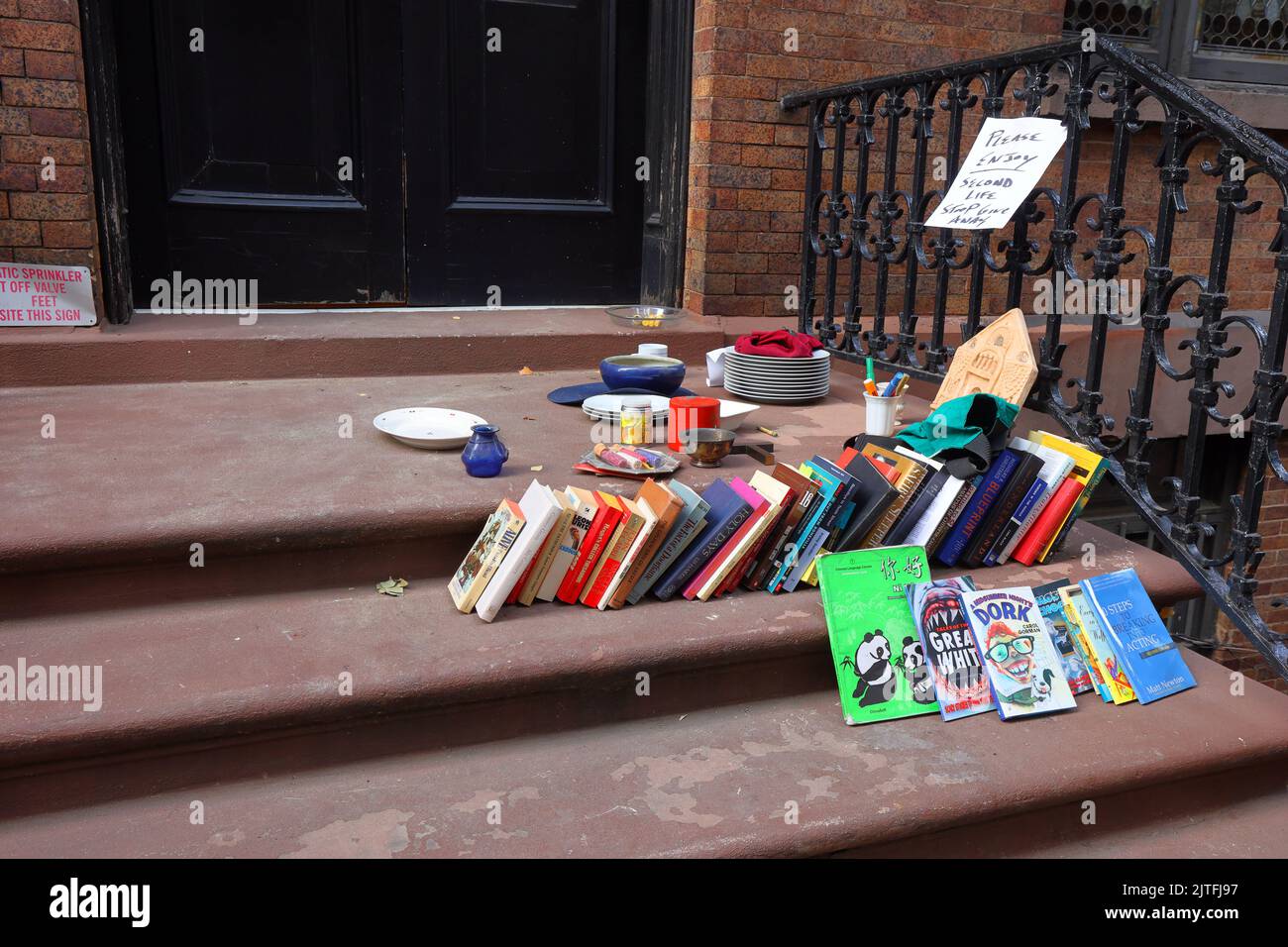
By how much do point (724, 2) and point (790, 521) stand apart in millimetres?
2759

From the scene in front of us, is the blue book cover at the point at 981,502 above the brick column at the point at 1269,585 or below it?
above

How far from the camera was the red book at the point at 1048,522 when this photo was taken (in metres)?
2.81

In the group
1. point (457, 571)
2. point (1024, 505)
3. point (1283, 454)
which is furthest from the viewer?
point (1283, 454)

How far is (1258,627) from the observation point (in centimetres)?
251

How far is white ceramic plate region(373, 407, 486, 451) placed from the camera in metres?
3.18

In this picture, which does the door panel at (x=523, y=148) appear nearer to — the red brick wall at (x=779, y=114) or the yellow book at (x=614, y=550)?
the red brick wall at (x=779, y=114)

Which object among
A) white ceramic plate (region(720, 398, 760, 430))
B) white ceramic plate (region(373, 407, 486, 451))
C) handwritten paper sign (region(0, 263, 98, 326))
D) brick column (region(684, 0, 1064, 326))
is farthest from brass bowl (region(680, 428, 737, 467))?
handwritten paper sign (region(0, 263, 98, 326))

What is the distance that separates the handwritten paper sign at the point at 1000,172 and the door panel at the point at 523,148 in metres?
1.93

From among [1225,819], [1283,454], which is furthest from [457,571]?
[1283,454]

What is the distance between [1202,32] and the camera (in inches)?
211

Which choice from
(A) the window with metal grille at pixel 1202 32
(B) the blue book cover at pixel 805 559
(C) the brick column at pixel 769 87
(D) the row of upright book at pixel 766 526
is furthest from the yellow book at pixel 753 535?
(A) the window with metal grille at pixel 1202 32

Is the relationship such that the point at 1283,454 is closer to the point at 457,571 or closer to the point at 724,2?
the point at 724,2

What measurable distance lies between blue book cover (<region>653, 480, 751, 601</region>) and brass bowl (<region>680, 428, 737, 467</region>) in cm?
49

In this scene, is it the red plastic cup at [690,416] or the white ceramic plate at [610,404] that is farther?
the white ceramic plate at [610,404]
